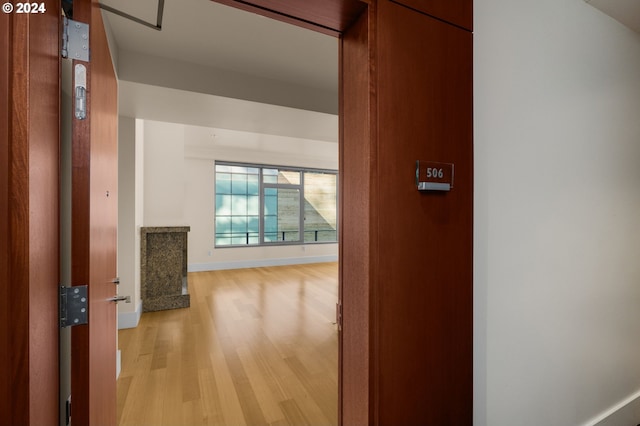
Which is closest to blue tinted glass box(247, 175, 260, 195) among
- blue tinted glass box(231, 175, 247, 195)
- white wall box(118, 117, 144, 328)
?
blue tinted glass box(231, 175, 247, 195)

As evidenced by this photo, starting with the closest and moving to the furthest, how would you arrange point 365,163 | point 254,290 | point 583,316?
1. point 365,163
2. point 583,316
3. point 254,290

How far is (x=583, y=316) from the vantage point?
165 centimetres

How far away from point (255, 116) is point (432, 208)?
2.66 meters

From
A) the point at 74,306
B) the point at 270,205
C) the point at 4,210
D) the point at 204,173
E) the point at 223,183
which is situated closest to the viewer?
the point at 4,210

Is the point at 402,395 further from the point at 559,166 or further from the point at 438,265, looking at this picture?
the point at 559,166

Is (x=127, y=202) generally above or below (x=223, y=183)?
below

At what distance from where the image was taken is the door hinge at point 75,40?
838mm

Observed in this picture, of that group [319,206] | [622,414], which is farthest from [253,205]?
[622,414]

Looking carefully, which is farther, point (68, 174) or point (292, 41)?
point (292, 41)

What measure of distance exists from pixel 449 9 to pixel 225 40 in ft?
5.82

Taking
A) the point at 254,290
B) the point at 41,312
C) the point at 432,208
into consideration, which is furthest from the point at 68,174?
the point at 254,290

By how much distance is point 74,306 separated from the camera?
2.76 ft

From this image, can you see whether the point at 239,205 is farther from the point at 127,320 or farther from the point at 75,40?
the point at 75,40

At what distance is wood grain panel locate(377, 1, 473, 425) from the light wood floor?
48.8 inches
